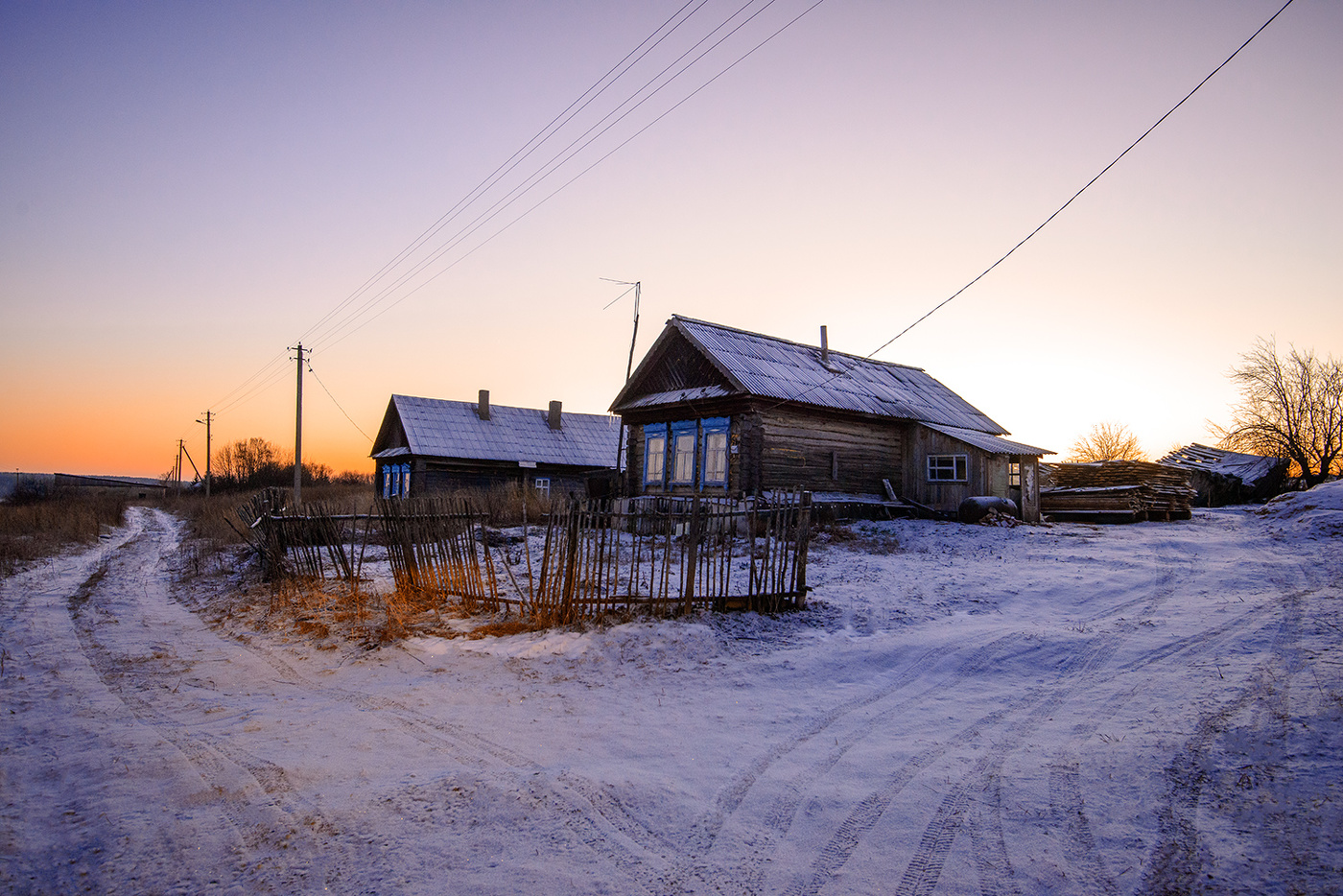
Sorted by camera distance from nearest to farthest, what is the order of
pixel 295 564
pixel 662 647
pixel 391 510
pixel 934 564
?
1. pixel 662 647
2. pixel 391 510
3. pixel 295 564
4. pixel 934 564

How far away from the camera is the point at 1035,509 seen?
2138 cm

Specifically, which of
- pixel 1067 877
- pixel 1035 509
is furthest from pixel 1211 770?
pixel 1035 509

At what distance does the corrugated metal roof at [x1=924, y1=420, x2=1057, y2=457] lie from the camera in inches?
799

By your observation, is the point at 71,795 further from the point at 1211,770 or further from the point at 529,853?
the point at 1211,770

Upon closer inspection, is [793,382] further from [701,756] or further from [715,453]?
[701,756]

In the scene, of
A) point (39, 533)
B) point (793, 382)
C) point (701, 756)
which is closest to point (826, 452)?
point (793, 382)

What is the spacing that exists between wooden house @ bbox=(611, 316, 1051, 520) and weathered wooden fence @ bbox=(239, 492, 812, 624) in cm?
790

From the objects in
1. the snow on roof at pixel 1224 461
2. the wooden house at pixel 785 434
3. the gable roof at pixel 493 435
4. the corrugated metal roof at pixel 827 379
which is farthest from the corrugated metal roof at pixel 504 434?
the snow on roof at pixel 1224 461

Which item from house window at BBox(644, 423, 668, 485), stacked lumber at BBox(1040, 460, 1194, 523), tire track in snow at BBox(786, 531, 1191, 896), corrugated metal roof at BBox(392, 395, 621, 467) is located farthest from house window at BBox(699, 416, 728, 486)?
corrugated metal roof at BBox(392, 395, 621, 467)

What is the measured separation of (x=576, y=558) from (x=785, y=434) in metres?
12.0

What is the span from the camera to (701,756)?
4.73m

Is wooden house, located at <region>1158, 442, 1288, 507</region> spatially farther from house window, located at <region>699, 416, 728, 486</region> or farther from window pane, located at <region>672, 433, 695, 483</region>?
window pane, located at <region>672, 433, 695, 483</region>

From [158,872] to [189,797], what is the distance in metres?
0.79

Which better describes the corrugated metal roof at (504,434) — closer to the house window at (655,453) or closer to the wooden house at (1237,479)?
the house window at (655,453)
